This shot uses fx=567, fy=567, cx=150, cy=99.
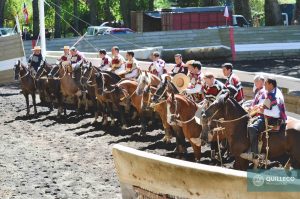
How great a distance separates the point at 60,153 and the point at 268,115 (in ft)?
17.6

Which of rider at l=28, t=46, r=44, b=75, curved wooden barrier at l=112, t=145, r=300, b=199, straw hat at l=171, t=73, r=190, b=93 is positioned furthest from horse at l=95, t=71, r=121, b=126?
curved wooden barrier at l=112, t=145, r=300, b=199

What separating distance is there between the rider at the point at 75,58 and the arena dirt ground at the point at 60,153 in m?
1.64

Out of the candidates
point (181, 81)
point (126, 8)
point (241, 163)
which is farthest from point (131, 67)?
point (126, 8)

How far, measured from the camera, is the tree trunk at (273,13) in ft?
112

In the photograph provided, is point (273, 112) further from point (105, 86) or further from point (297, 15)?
point (297, 15)

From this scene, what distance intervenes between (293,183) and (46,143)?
441 inches

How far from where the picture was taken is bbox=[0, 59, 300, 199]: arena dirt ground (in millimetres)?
9336

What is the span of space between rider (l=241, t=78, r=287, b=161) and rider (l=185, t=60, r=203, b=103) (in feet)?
9.93

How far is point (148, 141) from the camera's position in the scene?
13445mm

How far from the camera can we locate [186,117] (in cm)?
1102

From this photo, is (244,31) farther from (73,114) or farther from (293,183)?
(293,183)

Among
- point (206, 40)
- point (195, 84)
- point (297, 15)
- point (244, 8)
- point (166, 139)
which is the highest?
point (244, 8)

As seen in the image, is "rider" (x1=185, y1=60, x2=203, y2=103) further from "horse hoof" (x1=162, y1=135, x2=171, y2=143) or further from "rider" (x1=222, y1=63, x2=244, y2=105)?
"horse hoof" (x1=162, y1=135, x2=171, y2=143)

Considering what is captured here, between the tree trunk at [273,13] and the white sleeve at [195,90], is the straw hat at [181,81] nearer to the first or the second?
the white sleeve at [195,90]
